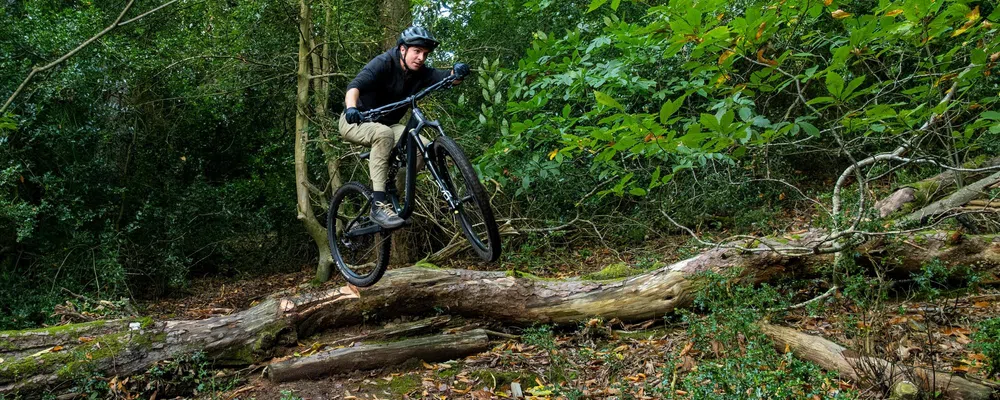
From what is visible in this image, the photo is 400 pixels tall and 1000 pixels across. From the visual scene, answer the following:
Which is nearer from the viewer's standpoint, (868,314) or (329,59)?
(868,314)

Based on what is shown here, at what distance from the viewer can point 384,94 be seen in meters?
4.24

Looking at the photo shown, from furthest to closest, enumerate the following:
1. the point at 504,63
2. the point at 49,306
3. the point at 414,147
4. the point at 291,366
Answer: the point at 504,63 → the point at 49,306 → the point at 291,366 → the point at 414,147

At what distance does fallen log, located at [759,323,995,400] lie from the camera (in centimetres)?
295

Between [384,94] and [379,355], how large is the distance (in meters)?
1.89

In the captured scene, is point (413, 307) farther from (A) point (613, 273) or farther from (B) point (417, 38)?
(B) point (417, 38)

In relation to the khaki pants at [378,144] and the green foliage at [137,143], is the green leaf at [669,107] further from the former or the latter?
the green foliage at [137,143]

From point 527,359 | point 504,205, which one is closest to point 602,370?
point 527,359

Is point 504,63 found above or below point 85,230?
above

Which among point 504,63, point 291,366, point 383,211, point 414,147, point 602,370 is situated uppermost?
point 504,63

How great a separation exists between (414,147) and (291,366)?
1.83 metres

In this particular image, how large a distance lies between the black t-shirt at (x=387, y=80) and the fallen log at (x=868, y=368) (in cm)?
277

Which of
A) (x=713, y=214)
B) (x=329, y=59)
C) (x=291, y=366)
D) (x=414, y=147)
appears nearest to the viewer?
(x=414, y=147)

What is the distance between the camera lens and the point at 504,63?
28.1ft

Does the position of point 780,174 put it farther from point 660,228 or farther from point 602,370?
point 602,370
